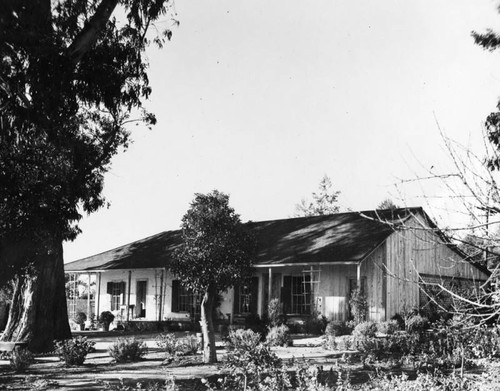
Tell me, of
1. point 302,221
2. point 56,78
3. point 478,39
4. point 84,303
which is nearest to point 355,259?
point 302,221

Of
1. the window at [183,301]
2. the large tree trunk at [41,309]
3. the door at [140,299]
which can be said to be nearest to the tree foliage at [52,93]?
→ the large tree trunk at [41,309]

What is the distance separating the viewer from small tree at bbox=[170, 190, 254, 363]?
15695 millimetres

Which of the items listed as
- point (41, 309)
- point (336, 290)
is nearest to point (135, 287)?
point (41, 309)

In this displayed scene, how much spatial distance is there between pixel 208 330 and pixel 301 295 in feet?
41.0

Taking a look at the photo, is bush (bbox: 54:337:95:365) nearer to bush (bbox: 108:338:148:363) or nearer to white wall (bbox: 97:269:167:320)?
bush (bbox: 108:338:148:363)

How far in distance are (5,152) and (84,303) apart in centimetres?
3105

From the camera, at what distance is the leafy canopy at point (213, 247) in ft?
51.6

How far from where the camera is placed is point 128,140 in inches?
939

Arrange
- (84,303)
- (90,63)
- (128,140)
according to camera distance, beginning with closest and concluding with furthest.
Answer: (90,63) < (128,140) < (84,303)

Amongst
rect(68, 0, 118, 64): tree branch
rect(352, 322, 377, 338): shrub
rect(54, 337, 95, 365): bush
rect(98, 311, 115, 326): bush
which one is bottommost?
rect(54, 337, 95, 365): bush

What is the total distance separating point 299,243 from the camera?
28.7 m

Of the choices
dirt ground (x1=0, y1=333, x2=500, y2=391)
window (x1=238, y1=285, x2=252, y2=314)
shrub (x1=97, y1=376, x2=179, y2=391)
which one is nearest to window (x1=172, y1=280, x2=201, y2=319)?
window (x1=238, y1=285, x2=252, y2=314)

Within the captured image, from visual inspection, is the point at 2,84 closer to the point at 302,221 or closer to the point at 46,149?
the point at 46,149

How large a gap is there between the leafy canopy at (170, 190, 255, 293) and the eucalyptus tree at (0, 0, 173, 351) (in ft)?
10.7
